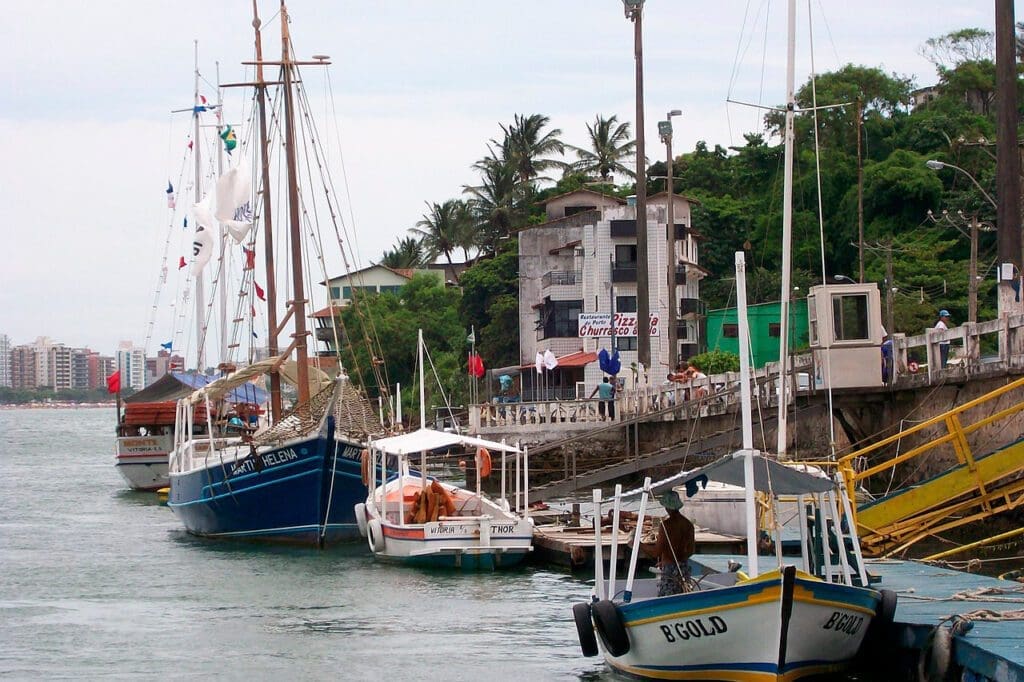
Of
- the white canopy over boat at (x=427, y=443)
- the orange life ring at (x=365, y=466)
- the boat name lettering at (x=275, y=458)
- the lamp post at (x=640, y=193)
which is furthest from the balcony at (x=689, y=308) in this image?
the white canopy over boat at (x=427, y=443)

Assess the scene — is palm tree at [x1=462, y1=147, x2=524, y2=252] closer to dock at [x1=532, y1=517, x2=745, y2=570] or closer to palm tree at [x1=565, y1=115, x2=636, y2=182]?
palm tree at [x1=565, y1=115, x2=636, y2=182]

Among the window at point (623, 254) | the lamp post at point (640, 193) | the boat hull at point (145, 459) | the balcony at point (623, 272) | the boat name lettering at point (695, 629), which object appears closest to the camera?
the boat name lettering at point (695, 629)

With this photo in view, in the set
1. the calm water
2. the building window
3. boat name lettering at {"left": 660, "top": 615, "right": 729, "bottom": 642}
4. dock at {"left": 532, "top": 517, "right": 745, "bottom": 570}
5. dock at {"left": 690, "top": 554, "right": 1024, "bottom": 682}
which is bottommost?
the calm water

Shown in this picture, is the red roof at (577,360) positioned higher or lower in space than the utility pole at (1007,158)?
lower

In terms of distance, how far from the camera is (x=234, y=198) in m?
46.6

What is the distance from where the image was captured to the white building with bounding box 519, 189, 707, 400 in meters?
72.2

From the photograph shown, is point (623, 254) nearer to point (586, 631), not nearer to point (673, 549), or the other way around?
point (586, 631)

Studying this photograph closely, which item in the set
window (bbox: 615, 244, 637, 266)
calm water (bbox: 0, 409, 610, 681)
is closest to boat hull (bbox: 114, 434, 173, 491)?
calm water (bbox: 0, 409, 610, 681)

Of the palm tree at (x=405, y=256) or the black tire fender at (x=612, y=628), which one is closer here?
the black tire fender at (x=612, y=628)

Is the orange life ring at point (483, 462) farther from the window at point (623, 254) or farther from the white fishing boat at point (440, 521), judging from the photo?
the window at point (623, 254)

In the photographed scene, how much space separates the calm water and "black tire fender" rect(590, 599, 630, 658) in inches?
70.1

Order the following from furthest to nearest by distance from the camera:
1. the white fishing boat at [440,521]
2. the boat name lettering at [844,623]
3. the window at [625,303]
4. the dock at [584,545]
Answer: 1. the window at [625,303]
2. the white fishing boat at [440,521]
3. the dock at [584,545]
4. the boat name lettering at [844,623]

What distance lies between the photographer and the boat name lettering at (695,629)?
15891 millimetres

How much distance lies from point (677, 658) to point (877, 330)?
55.7ft
